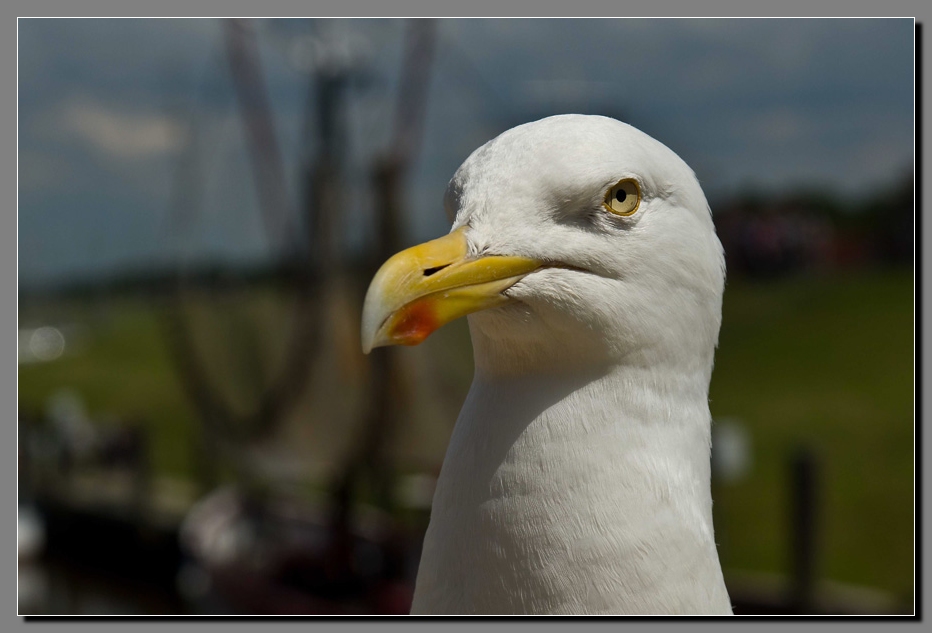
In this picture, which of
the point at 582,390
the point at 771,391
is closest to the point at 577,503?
the point at 582,390

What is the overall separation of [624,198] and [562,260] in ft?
0.35

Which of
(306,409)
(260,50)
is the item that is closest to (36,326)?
(306,409)

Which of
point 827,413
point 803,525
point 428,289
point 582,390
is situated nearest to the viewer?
point 428,289

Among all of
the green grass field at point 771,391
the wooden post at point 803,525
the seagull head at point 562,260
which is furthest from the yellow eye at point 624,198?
the wooden post at point 803,525

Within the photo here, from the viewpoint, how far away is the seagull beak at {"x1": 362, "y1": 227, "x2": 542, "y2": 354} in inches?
38.0

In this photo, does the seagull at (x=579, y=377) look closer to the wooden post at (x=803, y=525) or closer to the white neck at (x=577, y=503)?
the white neck at (x=577, y=503)

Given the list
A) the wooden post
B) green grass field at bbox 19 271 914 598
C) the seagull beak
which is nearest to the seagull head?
the seagull beak

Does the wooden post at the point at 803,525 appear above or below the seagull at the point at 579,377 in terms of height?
below

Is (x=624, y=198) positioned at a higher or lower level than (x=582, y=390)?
higher

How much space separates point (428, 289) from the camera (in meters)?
0.98

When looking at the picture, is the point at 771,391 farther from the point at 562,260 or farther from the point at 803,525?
the point at 562,260

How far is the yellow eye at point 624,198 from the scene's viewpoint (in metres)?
1.06

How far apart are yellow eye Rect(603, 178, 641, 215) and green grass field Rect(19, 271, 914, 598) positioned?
3.03 meters

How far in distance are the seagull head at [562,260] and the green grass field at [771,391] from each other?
3.00m
